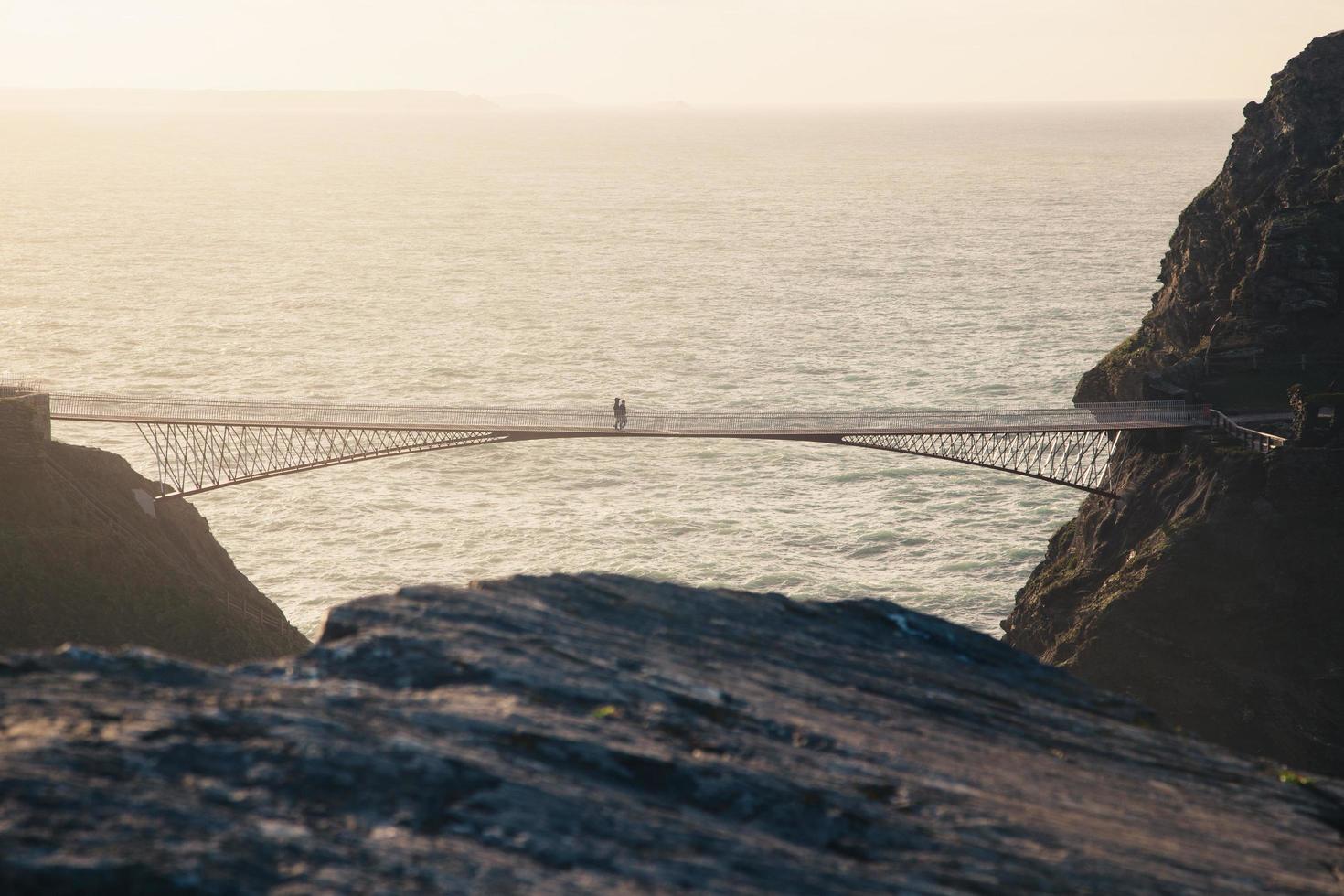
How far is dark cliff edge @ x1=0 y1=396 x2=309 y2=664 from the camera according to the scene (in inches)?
1842

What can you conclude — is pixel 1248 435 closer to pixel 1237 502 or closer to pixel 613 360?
pixel 1237 502

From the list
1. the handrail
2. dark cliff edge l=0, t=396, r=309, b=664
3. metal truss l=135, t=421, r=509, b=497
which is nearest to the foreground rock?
dark cliff edge l=0, t=396, r=309, b=664

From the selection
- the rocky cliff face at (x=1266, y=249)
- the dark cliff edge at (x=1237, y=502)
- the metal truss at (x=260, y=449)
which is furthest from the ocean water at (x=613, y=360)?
the rocky cliff face at (x=1266, y=249)

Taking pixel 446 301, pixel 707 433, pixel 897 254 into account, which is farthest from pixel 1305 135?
pixel 897 254

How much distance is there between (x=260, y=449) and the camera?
213 feet

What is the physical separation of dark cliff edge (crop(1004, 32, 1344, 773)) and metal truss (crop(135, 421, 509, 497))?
25345 millimetres

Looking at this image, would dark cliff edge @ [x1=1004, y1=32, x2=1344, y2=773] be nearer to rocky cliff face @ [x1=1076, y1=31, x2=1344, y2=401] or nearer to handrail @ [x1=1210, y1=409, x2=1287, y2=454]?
rocky cliff face @ [x1=1076, y1=31, x2=1344, y2=401]

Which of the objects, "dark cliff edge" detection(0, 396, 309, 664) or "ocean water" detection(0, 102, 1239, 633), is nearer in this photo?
"dark cliff edge" detection(0, 396, 309, 664)

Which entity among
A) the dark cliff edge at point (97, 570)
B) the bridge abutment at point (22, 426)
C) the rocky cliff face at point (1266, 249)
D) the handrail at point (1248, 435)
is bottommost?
the dark cliff edge at point (97, 570)

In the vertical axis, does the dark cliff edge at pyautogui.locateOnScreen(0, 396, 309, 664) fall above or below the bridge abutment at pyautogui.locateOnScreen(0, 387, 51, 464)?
below

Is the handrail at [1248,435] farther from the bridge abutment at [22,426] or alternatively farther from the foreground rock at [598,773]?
the bridge abutment at [22,426]

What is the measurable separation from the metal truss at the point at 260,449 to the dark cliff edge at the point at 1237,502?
25345mm

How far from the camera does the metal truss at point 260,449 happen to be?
178 ft

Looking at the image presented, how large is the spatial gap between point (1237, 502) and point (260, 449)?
4300cm
